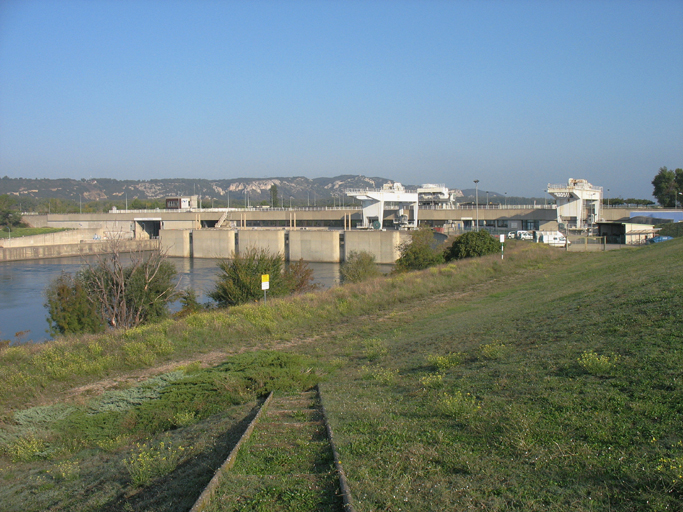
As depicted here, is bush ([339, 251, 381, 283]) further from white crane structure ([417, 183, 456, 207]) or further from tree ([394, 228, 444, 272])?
white crane structure ([417, 183, 456, 207])

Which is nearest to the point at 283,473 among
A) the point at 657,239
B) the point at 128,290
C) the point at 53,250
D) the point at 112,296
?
the point at 128,290

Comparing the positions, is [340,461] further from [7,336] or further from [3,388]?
[7,336]

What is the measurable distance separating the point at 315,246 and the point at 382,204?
1427 centimetres

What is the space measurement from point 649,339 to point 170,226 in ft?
274

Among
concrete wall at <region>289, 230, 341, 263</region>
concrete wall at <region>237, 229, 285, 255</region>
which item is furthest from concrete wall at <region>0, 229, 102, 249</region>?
concrete wall at <region>289, 230, 341, 263</region>

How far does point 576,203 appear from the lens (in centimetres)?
5812

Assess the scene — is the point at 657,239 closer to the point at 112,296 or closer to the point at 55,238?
the point at 112,296

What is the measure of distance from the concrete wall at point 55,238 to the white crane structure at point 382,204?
42.8 meters

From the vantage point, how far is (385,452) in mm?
5254

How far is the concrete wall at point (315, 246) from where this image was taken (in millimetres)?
60969

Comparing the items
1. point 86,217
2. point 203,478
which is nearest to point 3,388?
point 203,478

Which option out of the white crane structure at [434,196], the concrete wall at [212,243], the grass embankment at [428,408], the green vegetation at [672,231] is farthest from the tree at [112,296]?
the white crane structure at [434,196]

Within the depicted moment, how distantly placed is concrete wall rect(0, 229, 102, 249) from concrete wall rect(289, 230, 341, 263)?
3573 cm

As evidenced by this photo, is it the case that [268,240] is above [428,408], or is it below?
below
